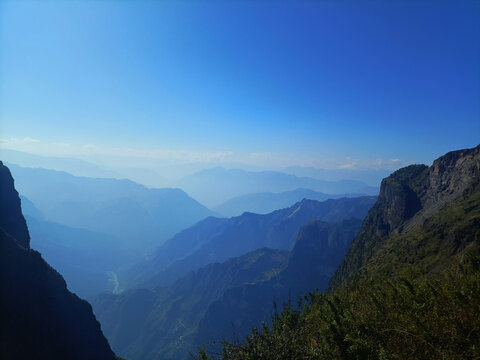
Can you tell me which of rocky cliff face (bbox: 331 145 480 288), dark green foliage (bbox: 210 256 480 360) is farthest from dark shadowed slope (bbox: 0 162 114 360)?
rocky cliff face (bbox: 331 145 480 288)

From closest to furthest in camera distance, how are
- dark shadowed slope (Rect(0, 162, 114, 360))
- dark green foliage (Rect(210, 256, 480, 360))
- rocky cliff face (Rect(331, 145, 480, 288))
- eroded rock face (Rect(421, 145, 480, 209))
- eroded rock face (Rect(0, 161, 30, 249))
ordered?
dark green foliage (Rect(210, 256, 480, 360)) < dark shadowed slope (Rect(0, 162, 114, 360)) < eroded rock face (Rect(0, 161, 30, 249)) < rocky cliff face (Rect(331, 145, 480, 288)) < eroded rock face (Rect(421, 145, 480, 209))

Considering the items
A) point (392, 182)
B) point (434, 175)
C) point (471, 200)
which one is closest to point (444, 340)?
point (471, 200)

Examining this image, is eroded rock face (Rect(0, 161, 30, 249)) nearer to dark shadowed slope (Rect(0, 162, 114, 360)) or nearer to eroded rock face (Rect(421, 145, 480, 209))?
dark shadowed slope (Rect(0, 162, 114, 360))

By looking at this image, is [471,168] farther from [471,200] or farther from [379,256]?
[379,256]

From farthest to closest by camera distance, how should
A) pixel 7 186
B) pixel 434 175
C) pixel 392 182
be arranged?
pixel 392 182, pixel 434 175, pixel 7 186

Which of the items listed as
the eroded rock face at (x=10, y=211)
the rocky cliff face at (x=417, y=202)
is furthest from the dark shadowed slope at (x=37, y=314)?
the rocky cliff face at (x=417, y=202)

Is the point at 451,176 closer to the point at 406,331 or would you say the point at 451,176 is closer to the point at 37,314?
the point at 406,331

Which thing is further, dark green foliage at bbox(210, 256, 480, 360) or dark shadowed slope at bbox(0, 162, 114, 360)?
dark shadowed slope at bbox(0, 162, 114, 360)
